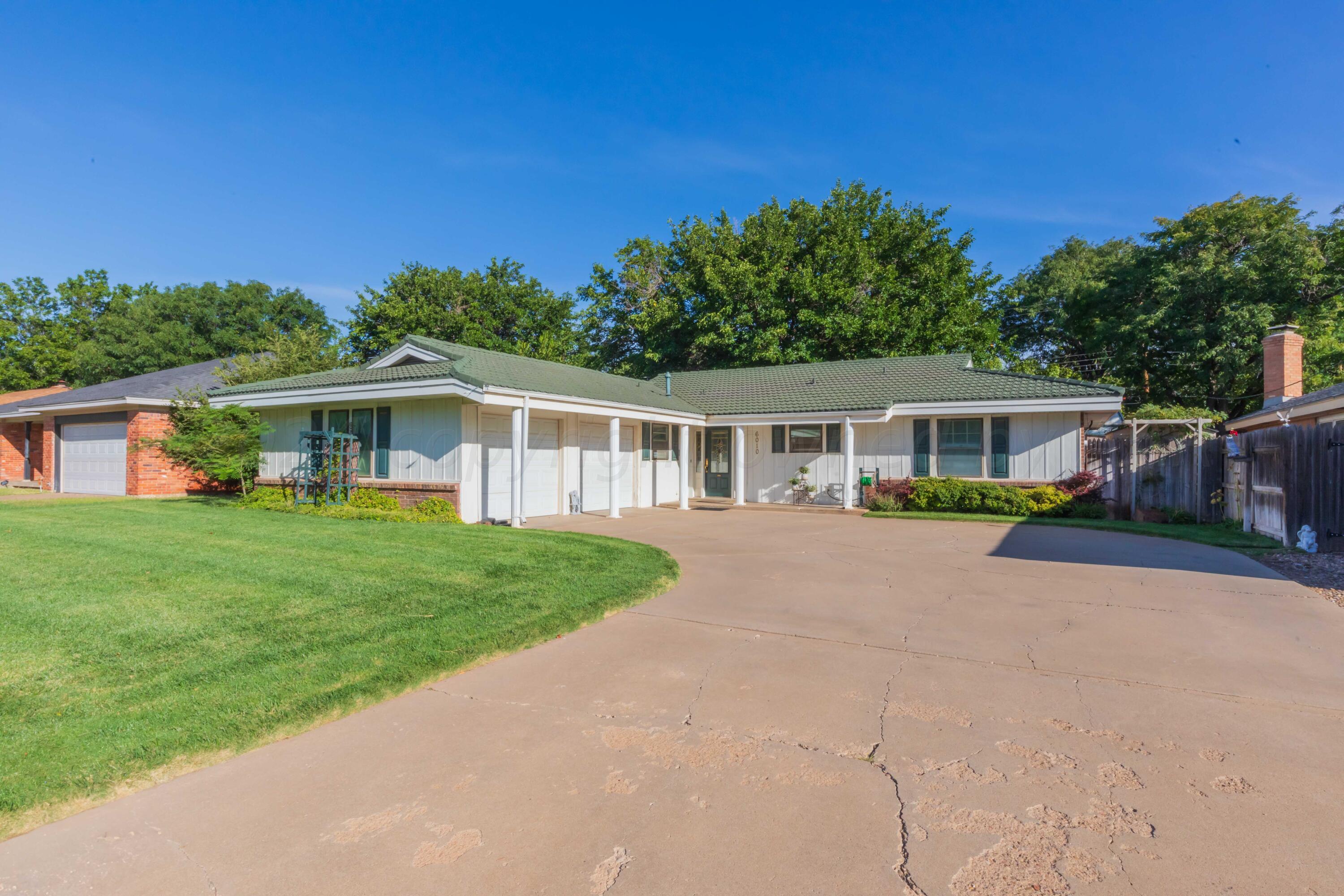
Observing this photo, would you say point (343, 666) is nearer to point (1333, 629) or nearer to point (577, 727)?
point (577, 727)

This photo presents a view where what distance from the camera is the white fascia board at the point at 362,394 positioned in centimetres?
1239

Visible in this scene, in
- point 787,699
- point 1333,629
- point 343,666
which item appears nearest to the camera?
point 787,699

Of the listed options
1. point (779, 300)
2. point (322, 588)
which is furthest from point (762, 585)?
point (779, 300)

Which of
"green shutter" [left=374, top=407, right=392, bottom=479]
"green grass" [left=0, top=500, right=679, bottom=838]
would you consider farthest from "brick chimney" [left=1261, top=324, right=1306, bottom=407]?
"green shutter" [left=374, top=407, right=392, bottom=479]

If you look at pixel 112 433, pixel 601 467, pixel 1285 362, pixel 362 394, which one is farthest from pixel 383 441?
pixel 1285 362

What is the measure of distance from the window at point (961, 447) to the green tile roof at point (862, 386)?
858 mm

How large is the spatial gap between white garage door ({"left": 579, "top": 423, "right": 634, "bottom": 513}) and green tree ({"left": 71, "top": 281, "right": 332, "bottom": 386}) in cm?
3165

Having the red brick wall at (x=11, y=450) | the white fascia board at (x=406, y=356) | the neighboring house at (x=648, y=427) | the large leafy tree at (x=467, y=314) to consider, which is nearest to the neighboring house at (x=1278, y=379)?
the neighboring house at (x=648, y=427)

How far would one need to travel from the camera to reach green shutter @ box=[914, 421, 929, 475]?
17.1 m

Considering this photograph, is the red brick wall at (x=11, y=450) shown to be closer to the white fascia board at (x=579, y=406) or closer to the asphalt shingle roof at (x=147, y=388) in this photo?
the asphalt shingle roof at (x=147, y=388)

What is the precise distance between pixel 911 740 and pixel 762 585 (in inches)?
160

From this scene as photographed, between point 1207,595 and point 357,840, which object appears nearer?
point 357,840

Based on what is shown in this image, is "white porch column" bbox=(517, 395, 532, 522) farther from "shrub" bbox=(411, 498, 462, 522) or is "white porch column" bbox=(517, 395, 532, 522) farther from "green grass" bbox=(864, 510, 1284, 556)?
"green grass" bbox=(864, 510, 1284, 556)

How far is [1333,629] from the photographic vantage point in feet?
18.9
